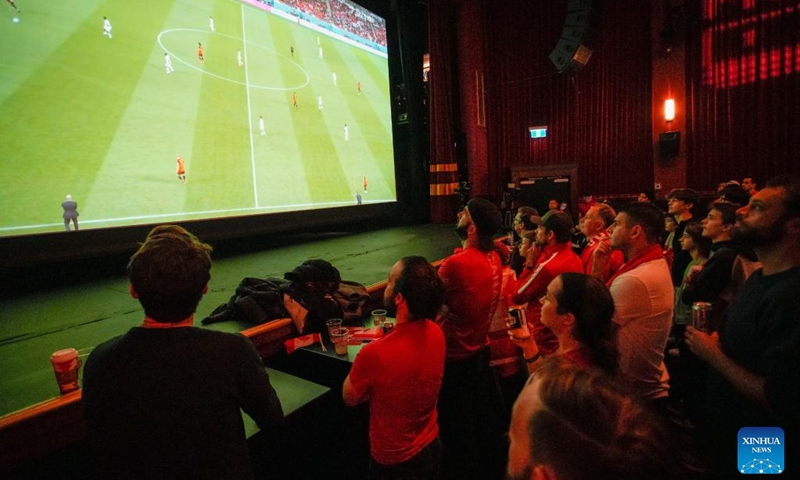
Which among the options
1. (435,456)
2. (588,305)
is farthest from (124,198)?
(588,305)

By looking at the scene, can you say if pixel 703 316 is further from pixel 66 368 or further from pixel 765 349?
pixel 66 368

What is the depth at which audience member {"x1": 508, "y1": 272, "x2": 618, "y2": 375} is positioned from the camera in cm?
141

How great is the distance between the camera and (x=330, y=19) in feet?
22.7

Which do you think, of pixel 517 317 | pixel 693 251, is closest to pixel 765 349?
pixel 517 317

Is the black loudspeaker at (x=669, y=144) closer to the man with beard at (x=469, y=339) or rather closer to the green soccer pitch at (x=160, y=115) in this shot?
the green soccer pitch at (x=160, y=115)

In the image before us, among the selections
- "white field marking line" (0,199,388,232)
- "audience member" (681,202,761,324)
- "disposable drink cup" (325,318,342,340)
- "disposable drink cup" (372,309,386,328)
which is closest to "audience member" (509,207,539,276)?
"audience member" (681,202,761,324)

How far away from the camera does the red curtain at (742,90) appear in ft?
24.1

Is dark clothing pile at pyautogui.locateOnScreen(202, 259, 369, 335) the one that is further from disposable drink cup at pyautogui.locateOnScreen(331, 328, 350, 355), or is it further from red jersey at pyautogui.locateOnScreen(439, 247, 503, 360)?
red jersey at pyautogui.locateOnScreen(439, 247, 503, 360)

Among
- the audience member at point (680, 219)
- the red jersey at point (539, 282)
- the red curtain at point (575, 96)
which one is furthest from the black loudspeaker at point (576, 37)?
the red jersey at point (539, 282)

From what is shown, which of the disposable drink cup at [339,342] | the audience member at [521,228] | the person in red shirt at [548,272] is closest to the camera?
the disposable drink cup at [339,342]

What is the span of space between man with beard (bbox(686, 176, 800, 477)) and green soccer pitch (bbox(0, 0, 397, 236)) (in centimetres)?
474

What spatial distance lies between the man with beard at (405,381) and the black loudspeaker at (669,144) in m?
8.78

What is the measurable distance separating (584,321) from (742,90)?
933cm

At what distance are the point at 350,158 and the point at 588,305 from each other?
6.15m
